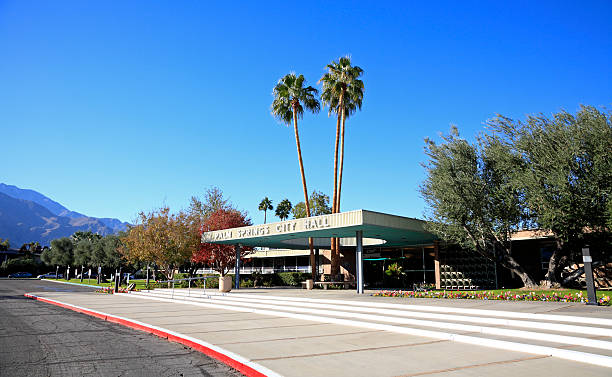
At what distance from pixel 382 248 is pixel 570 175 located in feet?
61.9

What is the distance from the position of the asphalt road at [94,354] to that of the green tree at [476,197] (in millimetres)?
15362

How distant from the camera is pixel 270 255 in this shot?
157ft

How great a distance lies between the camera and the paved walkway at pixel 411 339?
6.07 m

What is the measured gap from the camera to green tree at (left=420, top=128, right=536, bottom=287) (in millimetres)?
19594

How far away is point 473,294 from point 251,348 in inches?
429

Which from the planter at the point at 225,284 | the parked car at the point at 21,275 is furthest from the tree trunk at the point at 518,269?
the parked car at the point at 21,275

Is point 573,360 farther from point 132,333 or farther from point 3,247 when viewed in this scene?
point 3,247

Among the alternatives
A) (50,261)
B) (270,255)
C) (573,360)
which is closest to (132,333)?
(573,360)

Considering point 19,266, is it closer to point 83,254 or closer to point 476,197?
point 83,254

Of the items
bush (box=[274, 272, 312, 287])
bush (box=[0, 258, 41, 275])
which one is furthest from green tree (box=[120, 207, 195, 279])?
bush (box=[0, 258, 41, 275])

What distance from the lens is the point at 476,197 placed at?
19.8 m

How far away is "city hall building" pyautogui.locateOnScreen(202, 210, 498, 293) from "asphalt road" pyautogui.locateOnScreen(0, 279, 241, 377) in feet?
36.1

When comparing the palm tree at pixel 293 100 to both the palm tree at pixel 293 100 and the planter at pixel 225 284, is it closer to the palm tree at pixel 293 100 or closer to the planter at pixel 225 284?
the palm tree at pixel 293 100

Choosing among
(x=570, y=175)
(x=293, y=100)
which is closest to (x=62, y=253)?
(x=293, y=100)
